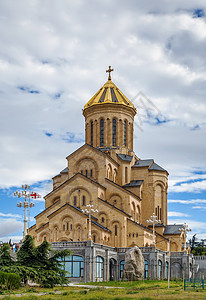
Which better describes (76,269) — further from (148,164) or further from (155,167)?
(155,167)

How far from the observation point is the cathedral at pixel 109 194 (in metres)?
49.0

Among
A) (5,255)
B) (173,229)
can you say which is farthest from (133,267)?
(173,229)

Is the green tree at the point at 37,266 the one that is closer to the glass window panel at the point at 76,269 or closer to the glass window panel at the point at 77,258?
the glass window panel at the point at 77,258

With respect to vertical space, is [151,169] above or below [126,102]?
below

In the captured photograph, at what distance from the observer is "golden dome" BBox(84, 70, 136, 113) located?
62.4 m

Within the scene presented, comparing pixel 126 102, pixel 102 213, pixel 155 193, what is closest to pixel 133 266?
pixel 102 213

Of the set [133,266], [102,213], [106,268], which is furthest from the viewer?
[102,213]

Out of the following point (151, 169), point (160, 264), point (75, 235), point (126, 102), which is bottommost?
point (160, 264)

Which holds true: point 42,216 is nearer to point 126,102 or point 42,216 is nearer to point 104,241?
point 104,241

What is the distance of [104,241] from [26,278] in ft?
65.4

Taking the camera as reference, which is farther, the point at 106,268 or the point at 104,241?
the point at 104,241

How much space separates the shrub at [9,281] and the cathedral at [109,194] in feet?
42.9

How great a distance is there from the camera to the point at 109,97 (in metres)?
62.6

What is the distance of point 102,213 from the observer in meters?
51.5
